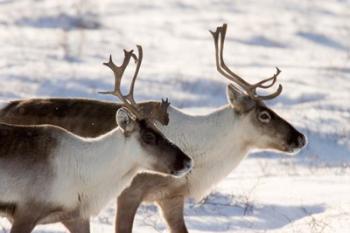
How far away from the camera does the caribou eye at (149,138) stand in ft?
24.1

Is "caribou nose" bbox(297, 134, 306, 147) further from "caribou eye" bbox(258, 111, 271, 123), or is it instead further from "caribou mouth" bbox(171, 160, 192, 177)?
"caribou mouth" bbox(171, 160, 192, 177)

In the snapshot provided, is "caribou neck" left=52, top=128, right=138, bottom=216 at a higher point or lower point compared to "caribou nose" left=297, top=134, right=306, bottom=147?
higher

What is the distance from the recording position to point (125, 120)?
23.9 feet

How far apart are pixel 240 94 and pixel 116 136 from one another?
1356mm

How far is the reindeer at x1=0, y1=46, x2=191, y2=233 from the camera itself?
7086mm

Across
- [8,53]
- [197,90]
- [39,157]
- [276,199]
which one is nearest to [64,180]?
[39,157]

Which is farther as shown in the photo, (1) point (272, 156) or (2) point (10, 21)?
(2) point (10, 21)

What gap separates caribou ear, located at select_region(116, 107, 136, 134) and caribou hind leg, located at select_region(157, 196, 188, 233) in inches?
42.8

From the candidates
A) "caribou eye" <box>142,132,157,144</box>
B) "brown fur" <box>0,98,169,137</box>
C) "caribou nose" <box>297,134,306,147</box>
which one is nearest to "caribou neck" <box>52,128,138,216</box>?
"caribou eye" <box>142,132,157,144</box>

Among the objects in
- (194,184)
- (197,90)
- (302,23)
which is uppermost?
(194,184)

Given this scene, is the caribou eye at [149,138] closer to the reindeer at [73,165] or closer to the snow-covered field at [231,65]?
the reindeer at [73,165]

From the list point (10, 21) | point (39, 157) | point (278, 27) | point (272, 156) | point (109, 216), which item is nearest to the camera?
point (39, 157)

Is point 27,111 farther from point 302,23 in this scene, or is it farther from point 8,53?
point 302,23

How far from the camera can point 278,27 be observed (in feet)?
75.0
